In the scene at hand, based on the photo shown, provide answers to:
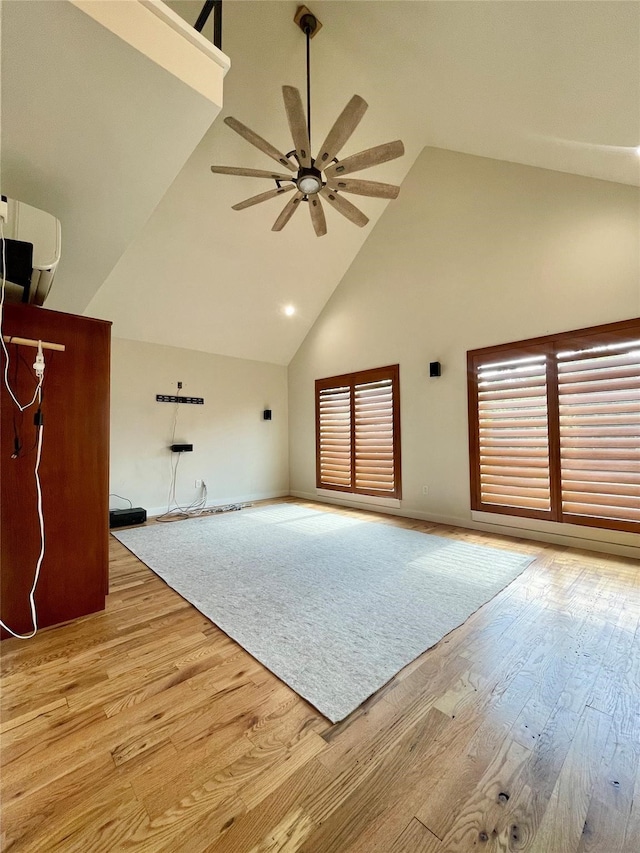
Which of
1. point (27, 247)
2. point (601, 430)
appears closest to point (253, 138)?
point (27, 247)

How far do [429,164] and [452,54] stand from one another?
7.33ft

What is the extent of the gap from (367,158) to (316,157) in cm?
41

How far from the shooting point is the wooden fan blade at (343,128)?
2.16 meters

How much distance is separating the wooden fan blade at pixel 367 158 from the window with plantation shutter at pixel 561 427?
2.32 metres

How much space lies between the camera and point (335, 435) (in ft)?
18.5

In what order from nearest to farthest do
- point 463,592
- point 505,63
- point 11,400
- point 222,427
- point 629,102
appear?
1. point 11,400
2. point 629,102
3. point 505,63
4. point 463,592
5. point 222,427

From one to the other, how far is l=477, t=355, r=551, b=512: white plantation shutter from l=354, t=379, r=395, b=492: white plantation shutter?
1.28 m

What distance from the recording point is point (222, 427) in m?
5.68

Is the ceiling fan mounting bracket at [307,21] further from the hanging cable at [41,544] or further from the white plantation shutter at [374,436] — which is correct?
the hanging cable at [41,544]

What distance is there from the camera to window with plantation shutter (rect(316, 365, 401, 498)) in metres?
4.84

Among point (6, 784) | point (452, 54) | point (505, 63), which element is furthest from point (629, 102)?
point (6, 784)

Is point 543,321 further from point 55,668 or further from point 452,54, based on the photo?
point 55,668

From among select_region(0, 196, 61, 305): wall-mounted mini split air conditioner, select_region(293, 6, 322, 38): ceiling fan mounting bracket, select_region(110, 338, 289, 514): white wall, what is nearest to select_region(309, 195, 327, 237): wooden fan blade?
select_region(293, 6, 322, 38): ceiling fan mounting bracket

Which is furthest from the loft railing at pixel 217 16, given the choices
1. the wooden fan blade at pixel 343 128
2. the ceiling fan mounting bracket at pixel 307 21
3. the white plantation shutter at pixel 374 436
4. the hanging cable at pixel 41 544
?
the white plantation shutter at pixel 374 436
